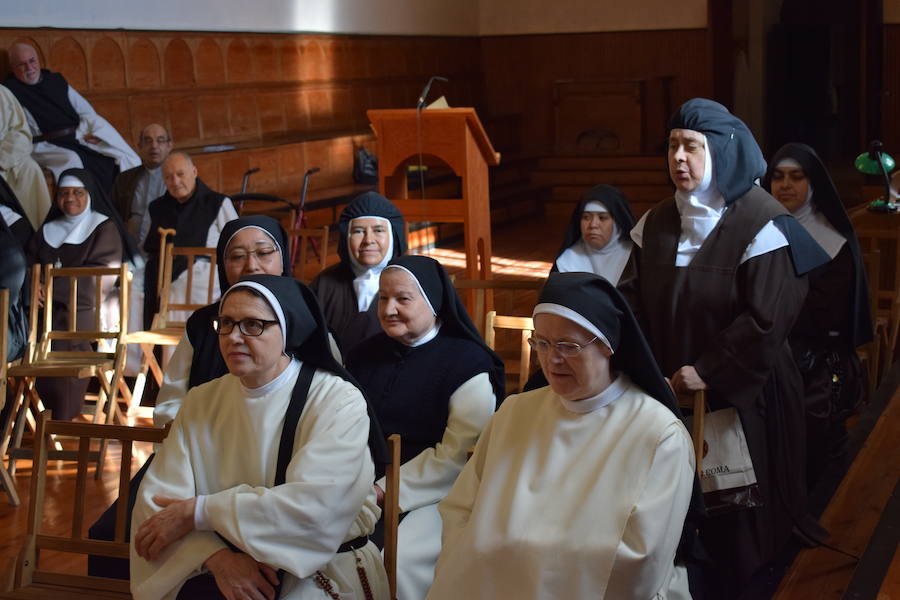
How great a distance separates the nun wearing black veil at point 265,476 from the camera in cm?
265

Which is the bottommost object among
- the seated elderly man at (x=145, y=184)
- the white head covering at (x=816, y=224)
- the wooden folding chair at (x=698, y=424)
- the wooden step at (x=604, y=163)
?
the wooden folding chair at (x=698, y=424)

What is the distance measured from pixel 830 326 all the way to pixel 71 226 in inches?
161

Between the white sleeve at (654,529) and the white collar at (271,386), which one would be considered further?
the white collar at (271,386)

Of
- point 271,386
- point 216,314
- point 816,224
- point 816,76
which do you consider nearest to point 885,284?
point 816,224

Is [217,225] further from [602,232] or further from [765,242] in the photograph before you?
[765,242]

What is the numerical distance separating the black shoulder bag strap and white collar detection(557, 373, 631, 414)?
0.67m

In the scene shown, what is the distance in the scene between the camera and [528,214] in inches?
539

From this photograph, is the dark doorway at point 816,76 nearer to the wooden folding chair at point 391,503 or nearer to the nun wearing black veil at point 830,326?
the nun wearing black veil at point 830,326

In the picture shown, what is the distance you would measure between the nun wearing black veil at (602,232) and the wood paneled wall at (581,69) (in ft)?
30.0

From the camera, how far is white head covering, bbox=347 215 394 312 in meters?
4.50

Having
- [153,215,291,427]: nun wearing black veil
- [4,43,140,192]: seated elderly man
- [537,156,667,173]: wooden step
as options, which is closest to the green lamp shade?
[153,215,291,427]: nun wearing black veil

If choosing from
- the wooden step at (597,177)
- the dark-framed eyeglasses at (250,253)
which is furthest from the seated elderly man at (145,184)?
the wooden step at (597,177)

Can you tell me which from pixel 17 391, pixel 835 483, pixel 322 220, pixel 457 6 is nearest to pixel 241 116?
pixel 322 220

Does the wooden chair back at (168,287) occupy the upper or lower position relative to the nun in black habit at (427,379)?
upper
